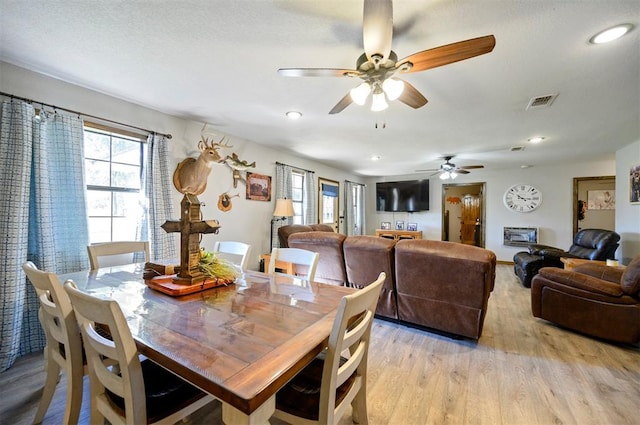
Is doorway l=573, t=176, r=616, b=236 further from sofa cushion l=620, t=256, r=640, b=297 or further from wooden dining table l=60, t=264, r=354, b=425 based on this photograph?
wooden dining table l=60, t=264, r=354, b=425

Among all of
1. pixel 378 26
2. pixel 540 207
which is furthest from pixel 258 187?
pixel 540 207

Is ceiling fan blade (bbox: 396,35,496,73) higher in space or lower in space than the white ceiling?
lower

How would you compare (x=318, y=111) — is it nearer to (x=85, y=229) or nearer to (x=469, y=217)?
(x=85, y=229)

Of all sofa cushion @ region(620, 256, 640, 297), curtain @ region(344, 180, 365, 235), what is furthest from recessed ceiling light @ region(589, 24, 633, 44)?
curtain @ region(344, 180, 365, 235)

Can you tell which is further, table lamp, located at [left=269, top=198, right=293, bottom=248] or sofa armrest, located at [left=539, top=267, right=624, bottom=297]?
table lamp, located at [left=269, top=198, right=293, bottom=248]

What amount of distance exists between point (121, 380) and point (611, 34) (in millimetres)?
3130

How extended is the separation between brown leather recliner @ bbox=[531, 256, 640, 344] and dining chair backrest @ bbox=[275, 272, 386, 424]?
8.40 feet

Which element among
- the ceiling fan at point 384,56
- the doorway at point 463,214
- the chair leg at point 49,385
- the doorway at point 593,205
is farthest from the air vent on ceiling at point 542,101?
the doorway at point 463,214

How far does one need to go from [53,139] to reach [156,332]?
2380 millimetres

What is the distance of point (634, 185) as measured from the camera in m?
3.83

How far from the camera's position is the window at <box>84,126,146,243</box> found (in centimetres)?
258

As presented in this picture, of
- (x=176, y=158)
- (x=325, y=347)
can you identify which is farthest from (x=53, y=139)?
(x=325, y=347)

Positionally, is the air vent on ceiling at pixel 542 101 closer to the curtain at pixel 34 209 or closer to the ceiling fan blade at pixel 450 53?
the ceiling fan blade at pixel 450 53

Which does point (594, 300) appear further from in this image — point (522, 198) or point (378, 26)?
point (522, 198)
